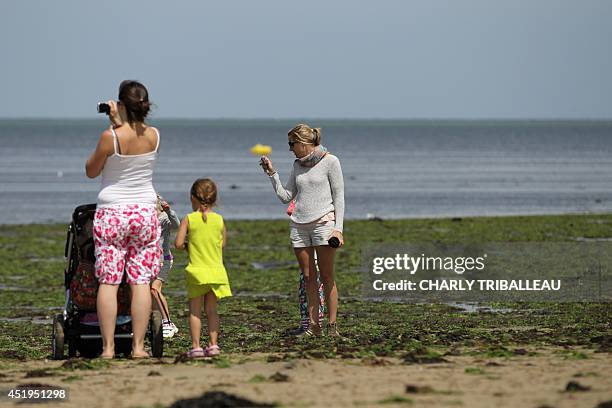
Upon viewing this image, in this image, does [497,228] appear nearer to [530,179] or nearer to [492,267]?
[492,267]

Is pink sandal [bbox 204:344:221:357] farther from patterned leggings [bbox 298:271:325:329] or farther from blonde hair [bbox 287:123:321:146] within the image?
blonde hair [bbox 287:123:321:146]

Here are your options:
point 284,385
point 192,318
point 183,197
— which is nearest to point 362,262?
point 192,318

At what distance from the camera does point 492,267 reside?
18.2 m

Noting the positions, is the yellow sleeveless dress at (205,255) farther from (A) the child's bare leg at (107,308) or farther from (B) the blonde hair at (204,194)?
(A) the child's bare leg at (107,308)

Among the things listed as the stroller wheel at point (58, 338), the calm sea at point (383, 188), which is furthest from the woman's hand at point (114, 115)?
the calm sea at point (383, 188)

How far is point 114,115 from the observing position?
8227mm

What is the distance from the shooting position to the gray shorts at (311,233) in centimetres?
986

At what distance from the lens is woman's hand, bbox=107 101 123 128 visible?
820 centimetres

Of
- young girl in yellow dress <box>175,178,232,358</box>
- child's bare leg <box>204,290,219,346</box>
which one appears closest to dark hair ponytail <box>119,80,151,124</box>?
young girl in yellow dress <box>175,178,232,358</box>

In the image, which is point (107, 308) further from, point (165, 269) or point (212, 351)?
point (165, 269)

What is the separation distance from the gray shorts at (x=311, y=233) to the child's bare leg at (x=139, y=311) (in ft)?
5.85

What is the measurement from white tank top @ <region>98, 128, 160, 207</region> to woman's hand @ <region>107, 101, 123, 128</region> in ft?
0.30

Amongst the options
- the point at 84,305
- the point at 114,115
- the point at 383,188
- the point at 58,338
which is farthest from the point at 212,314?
the point at 383,188

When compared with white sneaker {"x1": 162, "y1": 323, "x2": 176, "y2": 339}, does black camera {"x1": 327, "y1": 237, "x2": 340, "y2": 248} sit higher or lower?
higher
